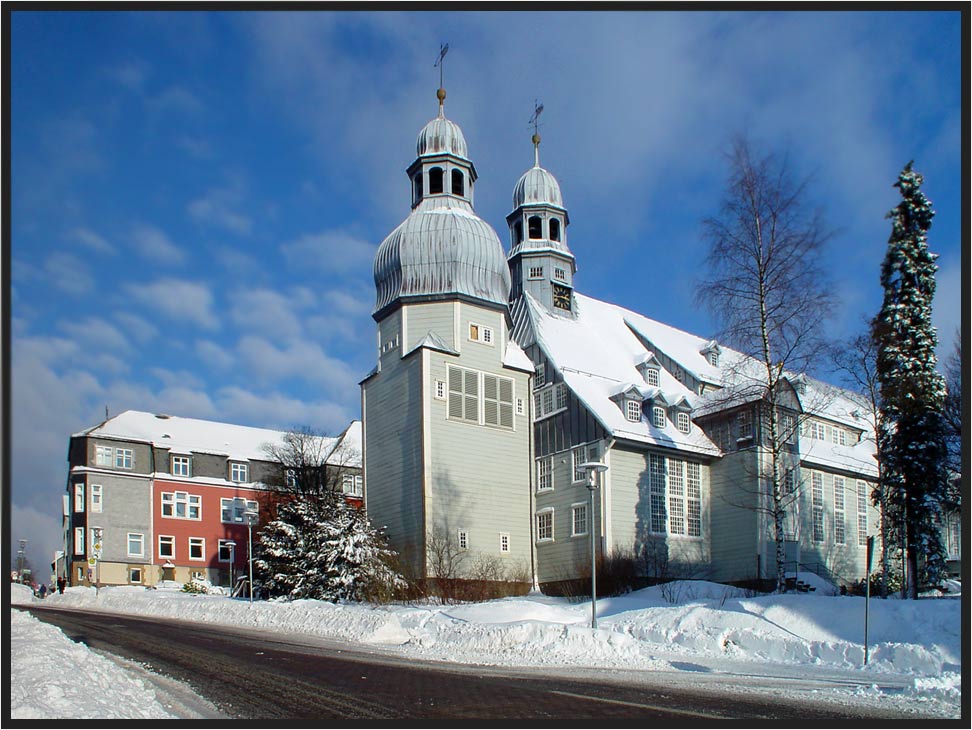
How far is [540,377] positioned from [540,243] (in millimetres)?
11274

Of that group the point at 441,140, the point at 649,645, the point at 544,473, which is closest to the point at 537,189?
the point at 441,140

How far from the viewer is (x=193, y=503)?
56500 millimetres

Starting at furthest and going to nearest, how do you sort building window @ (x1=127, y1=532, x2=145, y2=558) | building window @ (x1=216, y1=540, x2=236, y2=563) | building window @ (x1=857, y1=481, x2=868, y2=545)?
building window @ (x1=216, y1=540, x2=236, y2=563) < building window @ (x1=127, y1=532, x2=145, y2=558) < building window @ (x1=857, y1=481, x2=868, y2=545)

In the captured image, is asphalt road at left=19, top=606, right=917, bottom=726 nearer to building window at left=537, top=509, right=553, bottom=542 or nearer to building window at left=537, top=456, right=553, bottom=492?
building window at left=537, top=509, right=553, bottom=542

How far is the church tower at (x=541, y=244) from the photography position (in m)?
47.5

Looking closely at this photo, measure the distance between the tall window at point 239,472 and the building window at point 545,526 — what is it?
2726cm

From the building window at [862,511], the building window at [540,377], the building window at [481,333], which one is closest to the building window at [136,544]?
the building window at [481,333]

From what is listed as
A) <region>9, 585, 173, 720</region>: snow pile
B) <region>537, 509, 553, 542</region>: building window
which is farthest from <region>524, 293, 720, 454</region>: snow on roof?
<region>9, 585, 173, 720</region>: snow pile

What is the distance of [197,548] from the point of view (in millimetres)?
55938

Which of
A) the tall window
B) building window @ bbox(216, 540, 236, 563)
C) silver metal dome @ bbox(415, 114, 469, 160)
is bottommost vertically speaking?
building window @ bbox(216, 540, 236, 563)

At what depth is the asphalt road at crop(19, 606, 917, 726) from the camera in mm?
10141

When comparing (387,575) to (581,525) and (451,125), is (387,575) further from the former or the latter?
(451,125)

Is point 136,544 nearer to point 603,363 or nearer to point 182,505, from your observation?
point 182,505

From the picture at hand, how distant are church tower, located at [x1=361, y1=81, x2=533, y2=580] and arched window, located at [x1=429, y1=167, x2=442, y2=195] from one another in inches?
1.7
